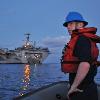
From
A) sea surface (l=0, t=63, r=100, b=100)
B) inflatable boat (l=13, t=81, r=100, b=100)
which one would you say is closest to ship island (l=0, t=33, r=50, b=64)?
sea surface (l=0, t=63, r=100, b=100)

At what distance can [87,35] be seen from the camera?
4434mm

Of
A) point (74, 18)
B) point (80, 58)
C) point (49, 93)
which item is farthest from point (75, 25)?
point (49, 93)

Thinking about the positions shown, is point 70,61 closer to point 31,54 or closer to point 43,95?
point 43,95

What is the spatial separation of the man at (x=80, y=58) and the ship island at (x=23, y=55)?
143162mm

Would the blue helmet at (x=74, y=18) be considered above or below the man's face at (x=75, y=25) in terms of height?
above

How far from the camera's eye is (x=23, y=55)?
149000 mm

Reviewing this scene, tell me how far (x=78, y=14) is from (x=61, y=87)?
2.45m

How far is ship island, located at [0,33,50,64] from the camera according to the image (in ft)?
485

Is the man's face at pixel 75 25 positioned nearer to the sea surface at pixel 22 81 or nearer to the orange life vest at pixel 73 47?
the orange life vest at pixel 73 47

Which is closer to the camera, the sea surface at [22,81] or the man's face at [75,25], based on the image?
the man's face at [75,25]

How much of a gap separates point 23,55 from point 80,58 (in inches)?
5717

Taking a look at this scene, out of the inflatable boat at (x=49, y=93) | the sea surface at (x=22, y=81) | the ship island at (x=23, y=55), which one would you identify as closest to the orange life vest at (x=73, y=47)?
the inflatable boat at (x=49, y=93)

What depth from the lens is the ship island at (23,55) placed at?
148 meters

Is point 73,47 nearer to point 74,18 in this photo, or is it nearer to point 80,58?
point 80,58
